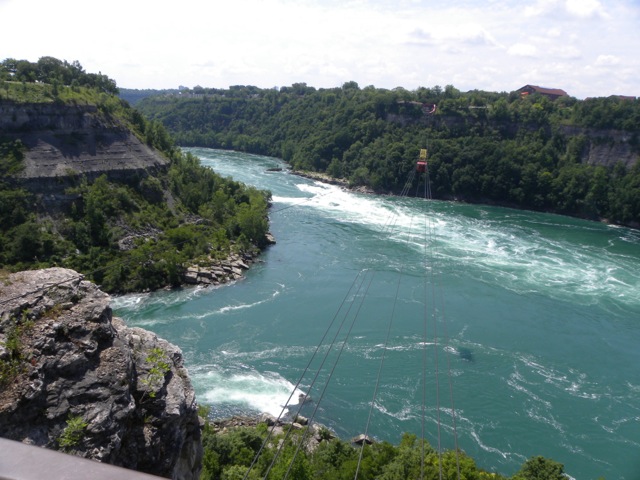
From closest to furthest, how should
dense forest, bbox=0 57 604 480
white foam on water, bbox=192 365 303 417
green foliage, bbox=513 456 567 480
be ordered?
green foliage, bbox=513 456 567 480, dense forest, bbox=0 57 604 480, white foam on water, bbox=192 365 303 417

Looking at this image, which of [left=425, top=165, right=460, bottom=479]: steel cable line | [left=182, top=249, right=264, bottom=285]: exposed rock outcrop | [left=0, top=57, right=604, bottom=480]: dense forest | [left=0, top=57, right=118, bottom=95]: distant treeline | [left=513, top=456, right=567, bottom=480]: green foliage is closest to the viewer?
[left=513, top=456, right=567, bottom=480]: green foliage

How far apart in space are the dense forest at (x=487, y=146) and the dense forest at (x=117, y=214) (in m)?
17.3

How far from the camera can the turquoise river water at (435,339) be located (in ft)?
40.4

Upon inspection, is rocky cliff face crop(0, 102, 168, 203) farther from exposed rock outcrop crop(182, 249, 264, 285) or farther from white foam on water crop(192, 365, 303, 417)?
white foam on water crop(192, 365, 303, 417)

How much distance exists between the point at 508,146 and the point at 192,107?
149ft

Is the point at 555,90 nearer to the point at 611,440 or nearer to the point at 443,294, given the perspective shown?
the point at 443,294

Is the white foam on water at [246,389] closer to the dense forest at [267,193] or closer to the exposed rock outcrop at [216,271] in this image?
the dense forest at [267,193]

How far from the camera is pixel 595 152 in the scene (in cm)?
3944

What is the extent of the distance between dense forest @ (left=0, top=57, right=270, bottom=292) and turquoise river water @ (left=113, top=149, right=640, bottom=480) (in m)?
Result: 1.88

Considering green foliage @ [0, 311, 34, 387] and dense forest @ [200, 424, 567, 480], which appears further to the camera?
dense forest @ [200, 424, 567, 480]

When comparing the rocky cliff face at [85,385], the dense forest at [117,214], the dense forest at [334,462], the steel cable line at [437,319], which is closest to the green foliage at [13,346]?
the rocky cliff face at [85,385]

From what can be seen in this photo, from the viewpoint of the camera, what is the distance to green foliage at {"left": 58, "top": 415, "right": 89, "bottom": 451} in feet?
16.2

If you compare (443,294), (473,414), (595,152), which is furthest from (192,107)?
(473,414)

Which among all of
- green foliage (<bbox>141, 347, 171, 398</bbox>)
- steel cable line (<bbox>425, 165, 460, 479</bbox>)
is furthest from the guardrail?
steel cable line (<bbox>425, 165, 460, 479</bbox>)
